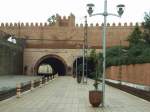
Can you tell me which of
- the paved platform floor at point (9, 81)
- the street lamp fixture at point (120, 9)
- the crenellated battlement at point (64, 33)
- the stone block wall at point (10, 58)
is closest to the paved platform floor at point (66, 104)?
the street lamp fixture at point (120, 9)

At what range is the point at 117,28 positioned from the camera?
3617 inches

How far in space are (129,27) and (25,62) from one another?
64.5ft

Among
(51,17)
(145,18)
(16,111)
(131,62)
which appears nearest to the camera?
(16,111)

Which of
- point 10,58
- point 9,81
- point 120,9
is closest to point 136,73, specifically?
point 9,81

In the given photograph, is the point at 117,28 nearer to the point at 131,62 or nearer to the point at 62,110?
the point at 131,62

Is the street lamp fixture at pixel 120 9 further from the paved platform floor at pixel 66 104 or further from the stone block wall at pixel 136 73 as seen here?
the stone block wall at pixel 136 73

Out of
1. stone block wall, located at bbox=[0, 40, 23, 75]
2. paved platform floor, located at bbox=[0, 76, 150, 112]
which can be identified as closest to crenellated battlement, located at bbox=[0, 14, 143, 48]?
stone block wall, located at bbox=[0, 40, 23, 75]

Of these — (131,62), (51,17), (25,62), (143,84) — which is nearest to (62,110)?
(143,84)

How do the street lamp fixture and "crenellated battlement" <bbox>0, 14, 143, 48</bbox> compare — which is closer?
the street lamp fixture

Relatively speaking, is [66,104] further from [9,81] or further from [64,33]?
[64,33]

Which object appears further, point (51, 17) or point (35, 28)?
point (51, 17)

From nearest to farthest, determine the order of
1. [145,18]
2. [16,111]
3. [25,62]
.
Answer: [16,111]
[145,18]
[25,62]

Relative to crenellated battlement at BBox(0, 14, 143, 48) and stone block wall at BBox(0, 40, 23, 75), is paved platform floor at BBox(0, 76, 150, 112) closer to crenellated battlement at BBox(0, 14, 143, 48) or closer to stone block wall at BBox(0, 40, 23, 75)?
stone block wall at BBox(0, 40, 23, 75)

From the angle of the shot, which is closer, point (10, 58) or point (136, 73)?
point (136, 73)
